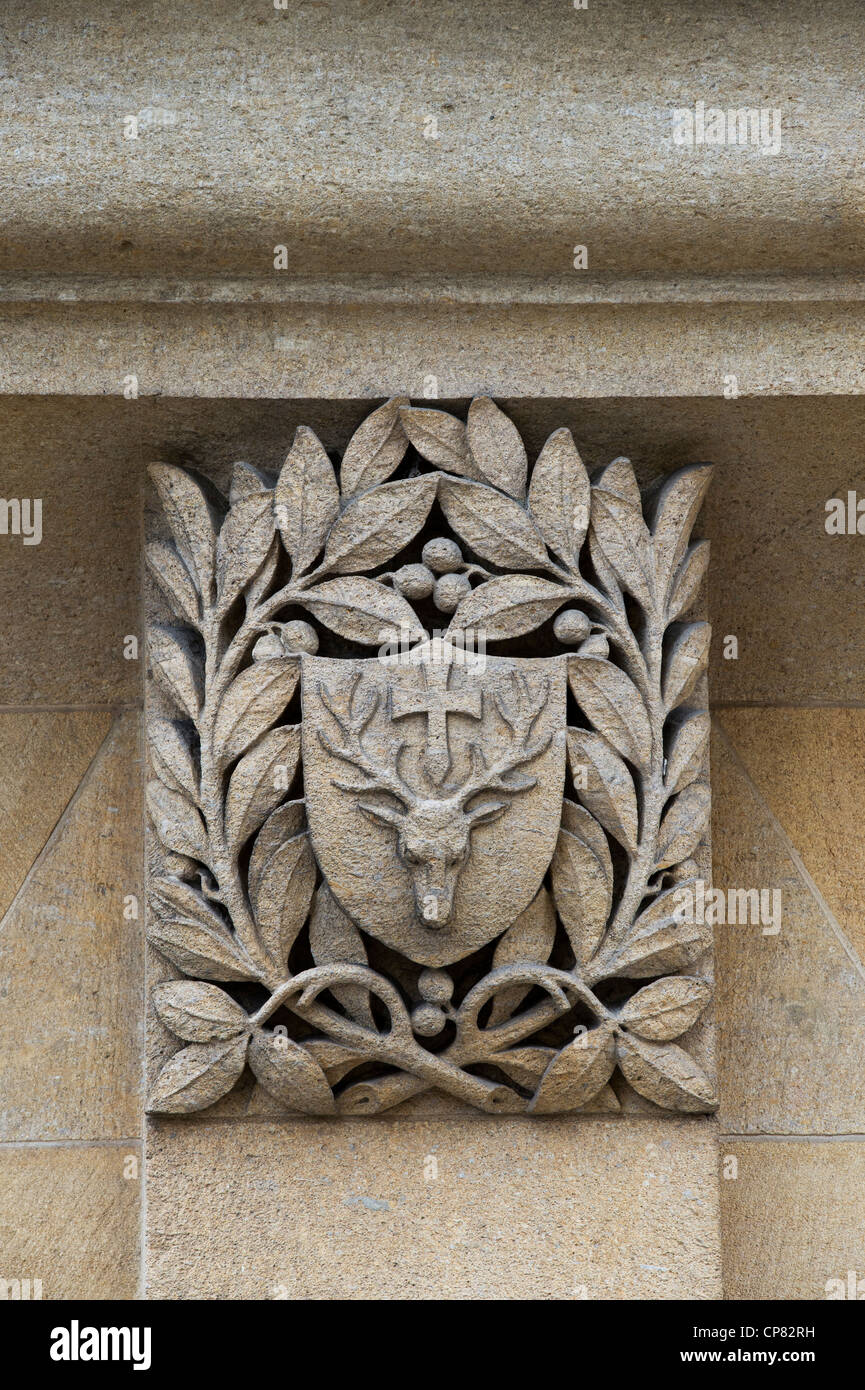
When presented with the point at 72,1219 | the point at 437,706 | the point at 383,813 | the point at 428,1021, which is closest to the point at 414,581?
the point at 437,706

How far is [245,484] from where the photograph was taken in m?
1.61

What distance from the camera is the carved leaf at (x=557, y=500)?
1591 mm

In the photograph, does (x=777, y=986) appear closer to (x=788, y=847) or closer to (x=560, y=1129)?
(x=788, y=847)

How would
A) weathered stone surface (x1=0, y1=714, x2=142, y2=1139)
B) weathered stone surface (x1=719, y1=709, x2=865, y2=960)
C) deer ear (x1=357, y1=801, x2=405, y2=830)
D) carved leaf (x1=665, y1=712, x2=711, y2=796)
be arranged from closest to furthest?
deer ear (x1=357, y1=801, x2=405, y2=830) < carved leaf (x1=665, y1=712, x2=711, y2=796) < weathered stone surface (x1=0, y1=714, x2=142, y2=1139) < weathered stone surface (x1=719, y1=709, x2=865, y2=960)

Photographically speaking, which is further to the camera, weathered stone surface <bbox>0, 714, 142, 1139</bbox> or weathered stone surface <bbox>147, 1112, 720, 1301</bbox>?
weathered stone surface <bbox>0, 714, 142, 1139</bbox>

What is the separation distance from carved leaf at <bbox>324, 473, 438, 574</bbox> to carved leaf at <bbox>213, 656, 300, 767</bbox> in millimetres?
122

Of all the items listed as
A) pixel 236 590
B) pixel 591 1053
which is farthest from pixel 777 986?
pixel 236 590

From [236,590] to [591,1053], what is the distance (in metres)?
0.61

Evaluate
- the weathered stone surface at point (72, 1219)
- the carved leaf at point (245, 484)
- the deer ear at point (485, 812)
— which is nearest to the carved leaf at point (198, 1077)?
the weathered stone surface at point (72, 1219)

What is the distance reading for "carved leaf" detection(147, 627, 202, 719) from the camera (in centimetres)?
160

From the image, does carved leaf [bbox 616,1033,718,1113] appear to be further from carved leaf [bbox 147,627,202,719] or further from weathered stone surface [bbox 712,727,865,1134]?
carved leaf [bbox 147,627,202,719]

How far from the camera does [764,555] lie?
5.82 ft

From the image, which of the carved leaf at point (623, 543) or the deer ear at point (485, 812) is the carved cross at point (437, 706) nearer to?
the deer ear at point (485, 812)

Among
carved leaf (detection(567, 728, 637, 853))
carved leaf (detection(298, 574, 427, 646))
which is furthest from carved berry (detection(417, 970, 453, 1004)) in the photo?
carved leaf (detection(298, 574, 427, 646))
